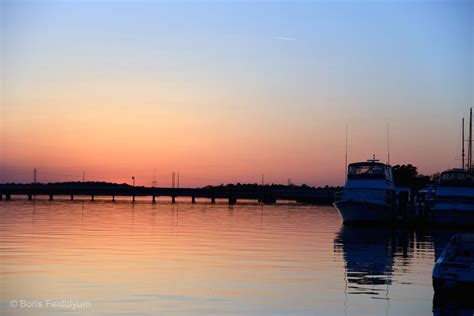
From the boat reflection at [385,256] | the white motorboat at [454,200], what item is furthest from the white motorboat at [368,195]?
the white motorboat at [454,200]

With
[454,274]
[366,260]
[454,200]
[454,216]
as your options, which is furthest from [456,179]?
[454,274]

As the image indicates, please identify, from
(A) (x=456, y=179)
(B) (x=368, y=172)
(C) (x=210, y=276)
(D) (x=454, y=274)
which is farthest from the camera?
(B) (x=368, y=172)

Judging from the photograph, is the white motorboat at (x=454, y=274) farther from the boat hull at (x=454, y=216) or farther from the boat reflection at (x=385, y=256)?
the boat hull at (x=454, y=216)

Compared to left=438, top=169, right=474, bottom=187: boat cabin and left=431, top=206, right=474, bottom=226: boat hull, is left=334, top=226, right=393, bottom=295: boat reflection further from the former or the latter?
left=438, top=169, right=474, bottom=187: boat cabin

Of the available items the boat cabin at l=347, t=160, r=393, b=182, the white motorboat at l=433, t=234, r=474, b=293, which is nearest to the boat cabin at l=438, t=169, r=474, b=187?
the boat cabin at l=347, t=160, r=393, b=182

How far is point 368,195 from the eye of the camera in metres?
79.6

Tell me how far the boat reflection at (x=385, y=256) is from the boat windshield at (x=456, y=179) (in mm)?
5316

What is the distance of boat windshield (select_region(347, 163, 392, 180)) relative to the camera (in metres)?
81.1

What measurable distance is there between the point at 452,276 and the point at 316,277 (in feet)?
22.4

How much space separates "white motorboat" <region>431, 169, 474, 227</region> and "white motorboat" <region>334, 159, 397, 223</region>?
215 inches

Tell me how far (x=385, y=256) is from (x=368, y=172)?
3836 cm

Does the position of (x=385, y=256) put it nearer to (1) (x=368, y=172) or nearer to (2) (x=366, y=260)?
(2) (x=366, y=260)

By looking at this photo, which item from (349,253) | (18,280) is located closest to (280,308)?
(18,280)

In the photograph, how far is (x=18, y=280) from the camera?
1129 inches
